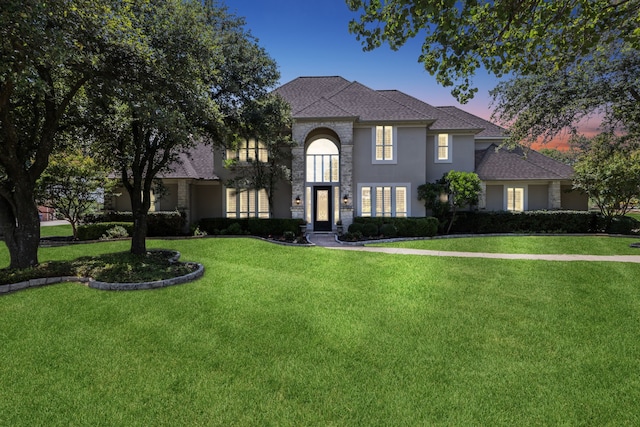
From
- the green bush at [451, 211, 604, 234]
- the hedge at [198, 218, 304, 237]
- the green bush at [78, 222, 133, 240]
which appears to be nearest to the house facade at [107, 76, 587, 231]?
the hedge at [198, 218, 304, 237]

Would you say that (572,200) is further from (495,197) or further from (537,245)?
(537,245)

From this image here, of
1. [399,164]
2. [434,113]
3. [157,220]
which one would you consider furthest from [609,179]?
[157,220]

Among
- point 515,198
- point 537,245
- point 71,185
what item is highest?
point 71,185

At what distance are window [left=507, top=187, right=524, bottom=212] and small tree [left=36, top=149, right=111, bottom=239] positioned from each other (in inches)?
928

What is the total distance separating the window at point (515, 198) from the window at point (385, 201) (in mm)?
7412

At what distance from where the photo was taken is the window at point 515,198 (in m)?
20.4

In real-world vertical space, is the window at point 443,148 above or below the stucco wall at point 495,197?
above

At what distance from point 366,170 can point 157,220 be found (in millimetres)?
12326

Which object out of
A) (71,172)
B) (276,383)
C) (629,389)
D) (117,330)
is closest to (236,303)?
(117,330)

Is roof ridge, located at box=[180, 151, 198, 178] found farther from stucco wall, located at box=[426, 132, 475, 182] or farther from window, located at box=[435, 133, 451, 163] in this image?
window, located at box=[435, 133, 451, 163]

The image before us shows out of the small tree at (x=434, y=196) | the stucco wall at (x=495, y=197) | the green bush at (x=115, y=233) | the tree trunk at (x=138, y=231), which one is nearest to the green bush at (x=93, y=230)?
the green bush at (x=115, y=233)

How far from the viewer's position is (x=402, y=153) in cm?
1877

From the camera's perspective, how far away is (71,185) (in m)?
14.9

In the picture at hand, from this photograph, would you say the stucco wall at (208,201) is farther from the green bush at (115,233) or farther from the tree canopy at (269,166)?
the green bush at (115,233)
